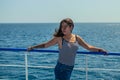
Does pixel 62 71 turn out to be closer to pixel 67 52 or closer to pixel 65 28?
pixel 67 52

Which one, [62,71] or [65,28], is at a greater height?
[65,28]

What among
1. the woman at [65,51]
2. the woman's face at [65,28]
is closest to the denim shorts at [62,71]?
the woman at [65,51]

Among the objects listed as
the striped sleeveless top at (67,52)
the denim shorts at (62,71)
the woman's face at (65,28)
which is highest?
the woman's face at (65,28)

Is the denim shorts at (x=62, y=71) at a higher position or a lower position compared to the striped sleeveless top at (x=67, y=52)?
lower

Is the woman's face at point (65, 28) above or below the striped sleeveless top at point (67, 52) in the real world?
above

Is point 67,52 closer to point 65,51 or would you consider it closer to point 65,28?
point 65,51

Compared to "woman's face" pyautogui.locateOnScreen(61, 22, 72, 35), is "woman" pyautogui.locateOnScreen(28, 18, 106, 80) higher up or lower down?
lower down

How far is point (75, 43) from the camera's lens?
3.71 metres

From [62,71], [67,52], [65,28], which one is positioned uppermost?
[65,28]

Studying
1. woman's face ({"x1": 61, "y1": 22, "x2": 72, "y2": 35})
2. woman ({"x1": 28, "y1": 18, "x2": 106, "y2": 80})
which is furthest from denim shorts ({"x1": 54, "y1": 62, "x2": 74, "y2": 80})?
woman's face ({"x1": 61, "y1": 22, "x2": 72, "y2": 35})

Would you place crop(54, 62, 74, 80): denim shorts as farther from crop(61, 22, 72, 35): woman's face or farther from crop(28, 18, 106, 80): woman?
crop(61, 22, 72, 35): woman's face

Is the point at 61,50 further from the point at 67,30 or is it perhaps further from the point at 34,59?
the point at 34,59

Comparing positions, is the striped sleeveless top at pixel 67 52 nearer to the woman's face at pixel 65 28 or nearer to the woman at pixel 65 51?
the woman at pixel 65 51

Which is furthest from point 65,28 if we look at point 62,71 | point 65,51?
point 62,71
